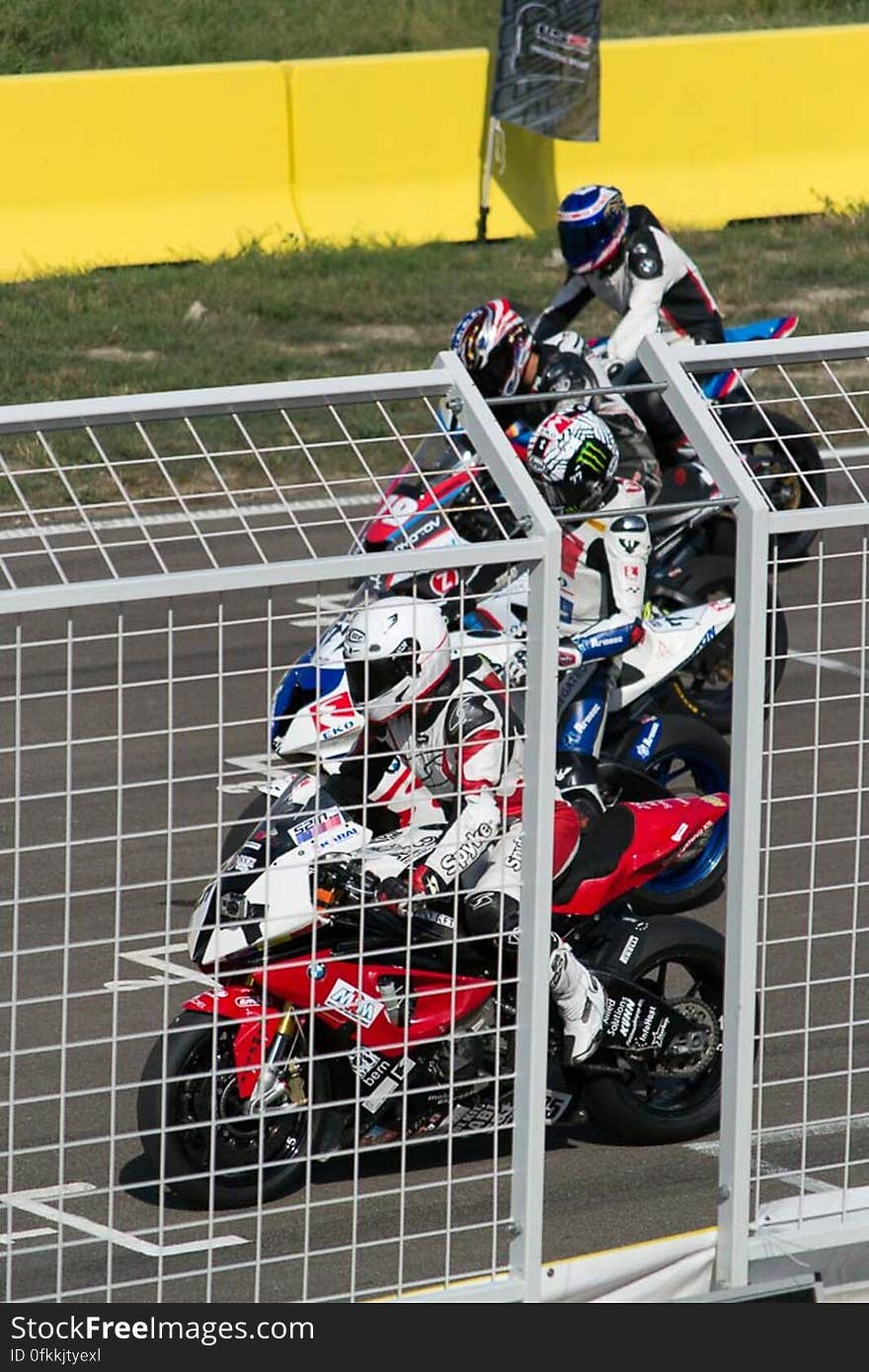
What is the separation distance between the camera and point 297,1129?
573 cm

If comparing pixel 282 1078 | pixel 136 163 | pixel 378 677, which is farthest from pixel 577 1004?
pixel 136 163

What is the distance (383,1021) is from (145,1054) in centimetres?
126

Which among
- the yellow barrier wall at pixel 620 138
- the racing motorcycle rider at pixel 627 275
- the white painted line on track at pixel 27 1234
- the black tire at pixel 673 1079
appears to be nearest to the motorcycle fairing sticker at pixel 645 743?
the black tire at pixel 673 1079

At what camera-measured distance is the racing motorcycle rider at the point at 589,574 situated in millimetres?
7738

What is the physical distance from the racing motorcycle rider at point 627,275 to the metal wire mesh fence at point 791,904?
36.6 inches

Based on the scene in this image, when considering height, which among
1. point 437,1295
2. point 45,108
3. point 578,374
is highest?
point 437,1295

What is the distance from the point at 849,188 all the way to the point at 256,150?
15.4 feet

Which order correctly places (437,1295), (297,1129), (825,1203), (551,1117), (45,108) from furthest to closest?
(45,108) < (551,1117) < (297,1129) < (825,1203) < (437,1295)

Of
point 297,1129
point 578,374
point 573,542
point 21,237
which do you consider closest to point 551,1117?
point 297,1129

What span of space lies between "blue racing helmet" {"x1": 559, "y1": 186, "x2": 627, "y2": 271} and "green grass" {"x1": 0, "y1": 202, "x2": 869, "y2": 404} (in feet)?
11.6

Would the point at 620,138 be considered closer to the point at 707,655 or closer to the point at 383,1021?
the point at 707,655

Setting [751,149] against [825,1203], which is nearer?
[825,1203]

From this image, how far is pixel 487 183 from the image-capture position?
16.8 m
